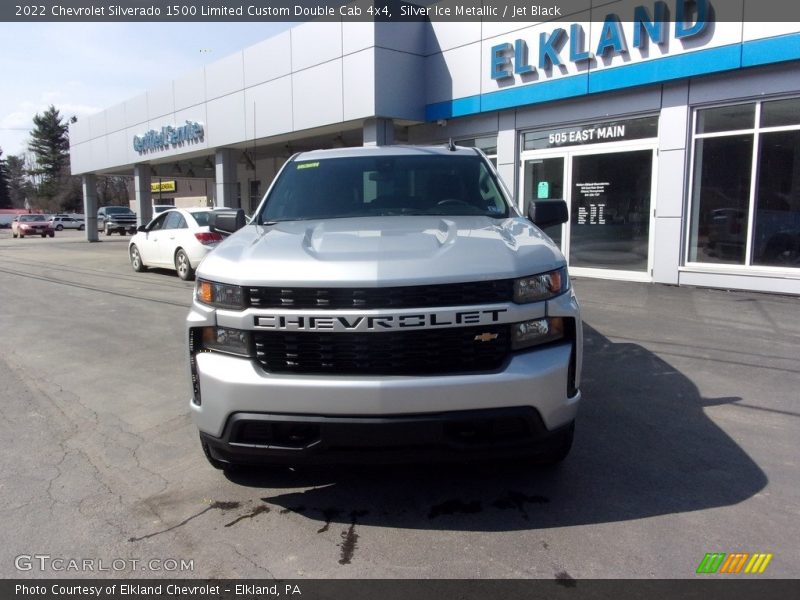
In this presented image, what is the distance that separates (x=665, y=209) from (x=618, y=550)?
9.39 metres

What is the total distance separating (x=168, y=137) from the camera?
73.7 feet

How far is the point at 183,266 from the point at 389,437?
10.5 metres

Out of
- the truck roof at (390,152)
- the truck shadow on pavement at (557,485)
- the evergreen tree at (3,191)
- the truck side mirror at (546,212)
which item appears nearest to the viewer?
the truck shadow on pavement at (557,485)

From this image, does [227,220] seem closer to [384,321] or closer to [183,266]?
[384,321]

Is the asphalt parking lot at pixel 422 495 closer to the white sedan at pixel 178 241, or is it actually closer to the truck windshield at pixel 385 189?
the truck windshield at pixel 385 189

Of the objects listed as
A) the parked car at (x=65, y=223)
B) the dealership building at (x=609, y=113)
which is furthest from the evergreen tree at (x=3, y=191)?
the dealership building at (x=609, y=113)

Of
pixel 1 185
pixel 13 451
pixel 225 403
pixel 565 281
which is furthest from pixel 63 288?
pixel 1 185

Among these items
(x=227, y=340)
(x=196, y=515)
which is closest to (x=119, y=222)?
(x=196, y=515)

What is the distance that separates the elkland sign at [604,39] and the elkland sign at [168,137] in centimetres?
1185

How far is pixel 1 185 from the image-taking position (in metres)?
82.7

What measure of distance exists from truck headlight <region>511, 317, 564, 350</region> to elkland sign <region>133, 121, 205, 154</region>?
1966cm

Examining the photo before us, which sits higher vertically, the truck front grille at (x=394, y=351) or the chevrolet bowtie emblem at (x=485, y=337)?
the chevrolet bowtie emblem at (x=485, y=337)

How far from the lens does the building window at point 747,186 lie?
9.46 m

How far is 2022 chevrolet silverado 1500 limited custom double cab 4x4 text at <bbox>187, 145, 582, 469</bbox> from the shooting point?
2660mm
